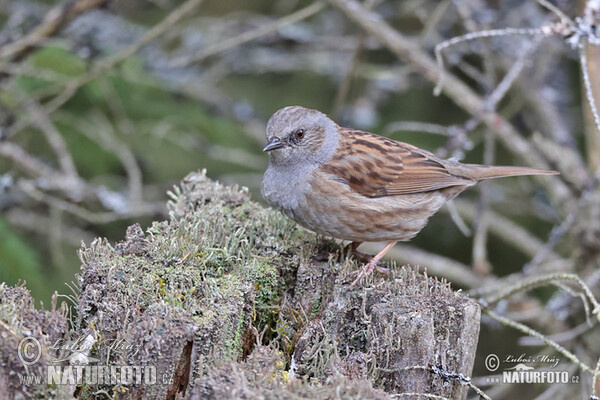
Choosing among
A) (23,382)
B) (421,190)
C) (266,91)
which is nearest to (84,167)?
(266,91)

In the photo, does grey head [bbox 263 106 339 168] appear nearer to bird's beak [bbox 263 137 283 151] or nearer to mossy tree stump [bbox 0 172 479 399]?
bird's beak [bbox 263 137 283 151]

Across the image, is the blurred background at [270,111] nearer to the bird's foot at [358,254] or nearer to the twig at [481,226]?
the twig at [481,226]

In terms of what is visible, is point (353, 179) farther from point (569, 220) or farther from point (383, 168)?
point (569, 220)

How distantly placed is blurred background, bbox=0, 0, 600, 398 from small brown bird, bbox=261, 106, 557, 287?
26 cm

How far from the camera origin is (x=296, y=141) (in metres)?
3.79

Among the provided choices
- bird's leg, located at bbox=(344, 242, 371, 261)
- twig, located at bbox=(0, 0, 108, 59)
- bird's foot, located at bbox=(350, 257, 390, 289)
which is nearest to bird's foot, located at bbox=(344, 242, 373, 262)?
bird's leg, located at bbox=(344, 242, 371, 261)

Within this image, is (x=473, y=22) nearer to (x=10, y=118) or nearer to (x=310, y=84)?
(x=310, y=84)

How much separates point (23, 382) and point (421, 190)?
2.61m

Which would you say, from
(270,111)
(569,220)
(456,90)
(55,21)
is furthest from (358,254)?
(270,111)

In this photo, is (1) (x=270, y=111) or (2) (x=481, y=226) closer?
(2) (x=481, y=226)

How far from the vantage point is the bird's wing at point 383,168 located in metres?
3.69

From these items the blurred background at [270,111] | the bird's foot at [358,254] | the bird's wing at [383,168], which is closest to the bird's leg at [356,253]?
the bird's foot at [358,254]

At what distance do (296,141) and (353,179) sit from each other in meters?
0.42

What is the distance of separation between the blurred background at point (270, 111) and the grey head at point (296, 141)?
2.37 feet
